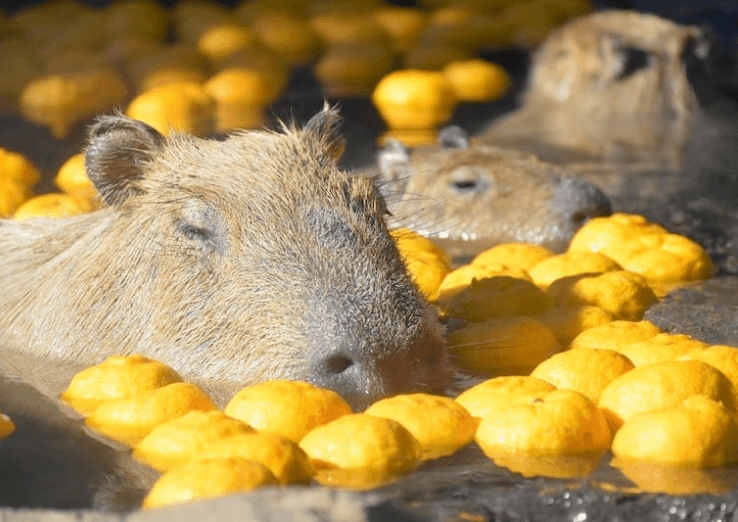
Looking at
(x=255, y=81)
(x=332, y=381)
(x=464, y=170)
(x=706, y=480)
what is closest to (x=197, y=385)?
(x=332, y=381)

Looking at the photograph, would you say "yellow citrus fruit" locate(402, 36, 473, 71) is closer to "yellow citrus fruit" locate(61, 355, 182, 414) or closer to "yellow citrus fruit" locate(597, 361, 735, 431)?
"yellow citrus fruit" locate(61, 355, 182, 414)

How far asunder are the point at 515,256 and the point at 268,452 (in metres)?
2.69

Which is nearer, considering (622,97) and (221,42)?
(622,97)

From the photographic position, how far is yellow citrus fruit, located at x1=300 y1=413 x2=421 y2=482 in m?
3.56

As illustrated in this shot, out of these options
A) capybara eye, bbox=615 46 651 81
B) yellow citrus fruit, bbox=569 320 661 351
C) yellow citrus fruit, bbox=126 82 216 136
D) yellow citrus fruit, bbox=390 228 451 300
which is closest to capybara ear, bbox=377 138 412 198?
yellow citrus fruit, bbox=126 82 216 136

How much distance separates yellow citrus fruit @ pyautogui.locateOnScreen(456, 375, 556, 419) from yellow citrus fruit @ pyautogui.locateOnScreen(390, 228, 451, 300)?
1.37m

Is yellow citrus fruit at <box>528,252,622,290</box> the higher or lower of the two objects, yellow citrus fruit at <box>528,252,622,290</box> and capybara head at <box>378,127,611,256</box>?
the higher

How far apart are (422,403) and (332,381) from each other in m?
0.37

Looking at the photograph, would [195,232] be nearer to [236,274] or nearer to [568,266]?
[236,274]

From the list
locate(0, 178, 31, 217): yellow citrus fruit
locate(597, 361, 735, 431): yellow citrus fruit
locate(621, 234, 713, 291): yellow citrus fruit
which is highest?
locate(597, 361, 735, 431): yellow citrus fruit

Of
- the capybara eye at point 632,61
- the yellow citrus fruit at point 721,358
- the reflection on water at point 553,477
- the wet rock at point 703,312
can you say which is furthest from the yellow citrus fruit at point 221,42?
the reflection on water at point 553,477

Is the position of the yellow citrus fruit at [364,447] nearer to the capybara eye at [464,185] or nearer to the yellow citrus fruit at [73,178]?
the yellow citrus fruit at [73,178]

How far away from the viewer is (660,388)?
385cm

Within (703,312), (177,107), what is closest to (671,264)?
(703,312)
